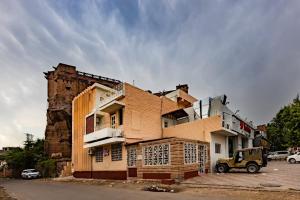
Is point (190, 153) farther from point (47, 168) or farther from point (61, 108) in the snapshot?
point (61, 108)

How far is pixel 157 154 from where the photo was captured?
957 inches

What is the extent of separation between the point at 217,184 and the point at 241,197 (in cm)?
485

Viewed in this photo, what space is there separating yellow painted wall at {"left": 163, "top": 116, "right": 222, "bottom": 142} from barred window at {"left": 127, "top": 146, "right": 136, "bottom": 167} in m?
6.00

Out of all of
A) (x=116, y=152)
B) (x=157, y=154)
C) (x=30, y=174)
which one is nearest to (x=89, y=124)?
(x=116, y=152)

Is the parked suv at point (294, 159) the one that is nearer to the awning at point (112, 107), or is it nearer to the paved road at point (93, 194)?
the awning at point (112, 107)

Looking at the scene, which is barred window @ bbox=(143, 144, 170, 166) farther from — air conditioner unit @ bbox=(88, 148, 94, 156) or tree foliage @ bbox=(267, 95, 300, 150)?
tree foliage @ bbox=(267, 95, 300, 150)

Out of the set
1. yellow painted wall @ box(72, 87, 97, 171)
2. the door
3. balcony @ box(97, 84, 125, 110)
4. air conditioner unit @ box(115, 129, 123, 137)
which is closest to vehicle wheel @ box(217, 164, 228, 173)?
the door

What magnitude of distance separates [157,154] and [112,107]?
7.58m

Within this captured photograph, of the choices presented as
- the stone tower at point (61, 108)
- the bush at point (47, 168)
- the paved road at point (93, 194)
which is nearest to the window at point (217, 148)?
the paved road at point (93, 194)

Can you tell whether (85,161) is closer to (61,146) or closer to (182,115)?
(182,115)

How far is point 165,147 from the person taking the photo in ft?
78.1

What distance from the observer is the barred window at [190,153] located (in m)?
23.9

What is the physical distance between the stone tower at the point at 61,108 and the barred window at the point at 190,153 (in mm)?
29033

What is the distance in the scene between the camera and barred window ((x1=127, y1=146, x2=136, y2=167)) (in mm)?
27000
